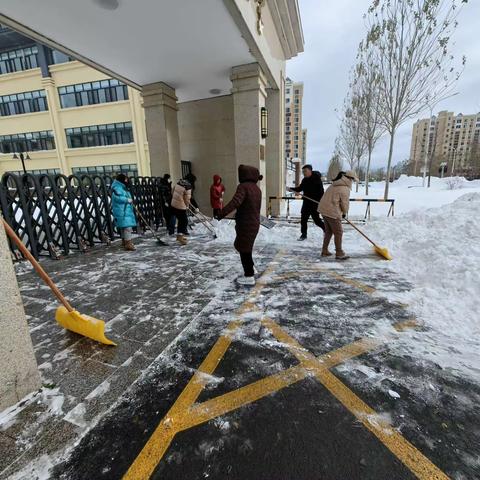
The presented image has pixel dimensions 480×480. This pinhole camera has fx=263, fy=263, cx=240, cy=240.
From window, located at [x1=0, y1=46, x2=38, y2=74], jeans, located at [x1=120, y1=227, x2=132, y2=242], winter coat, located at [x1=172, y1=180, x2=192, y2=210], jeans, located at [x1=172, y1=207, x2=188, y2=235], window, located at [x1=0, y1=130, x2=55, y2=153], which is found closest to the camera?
jeans, located at [x1=120, y1=227, x2=132, y2=242]

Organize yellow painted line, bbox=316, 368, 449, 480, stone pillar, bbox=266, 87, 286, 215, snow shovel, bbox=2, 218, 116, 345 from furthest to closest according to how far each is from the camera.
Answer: stone pillar, bbox=266, 87, 286, 215 < snow shovel, bbox=2, 218, 116, 345 < yellow painted line, bbox=316, 368, 449, 480

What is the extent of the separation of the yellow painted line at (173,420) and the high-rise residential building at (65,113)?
28.0 m

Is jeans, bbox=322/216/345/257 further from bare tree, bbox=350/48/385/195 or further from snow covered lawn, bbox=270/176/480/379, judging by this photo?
bare tree, bbox=350/48/385/195

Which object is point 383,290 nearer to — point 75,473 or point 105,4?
point 75,473

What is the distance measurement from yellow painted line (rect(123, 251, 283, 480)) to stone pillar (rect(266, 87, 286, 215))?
358 inches

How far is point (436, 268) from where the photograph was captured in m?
4.40

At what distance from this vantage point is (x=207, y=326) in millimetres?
3104

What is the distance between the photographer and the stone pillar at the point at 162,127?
31.6ft

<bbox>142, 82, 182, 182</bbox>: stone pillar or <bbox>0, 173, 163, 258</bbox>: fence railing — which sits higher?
<bbox>142, 82, 182, 182</bbox>: stone pillar

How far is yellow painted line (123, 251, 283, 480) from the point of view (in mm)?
1572

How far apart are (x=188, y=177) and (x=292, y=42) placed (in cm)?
762

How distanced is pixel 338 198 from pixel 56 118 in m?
34.6

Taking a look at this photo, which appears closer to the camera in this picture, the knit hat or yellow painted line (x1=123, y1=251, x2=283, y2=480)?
yellow painted line (x1=123, y1=251, x2=283, y2=480)

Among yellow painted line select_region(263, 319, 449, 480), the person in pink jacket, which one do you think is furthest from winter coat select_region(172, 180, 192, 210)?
yellow painted line select_region(263, 319, 449, 480)
